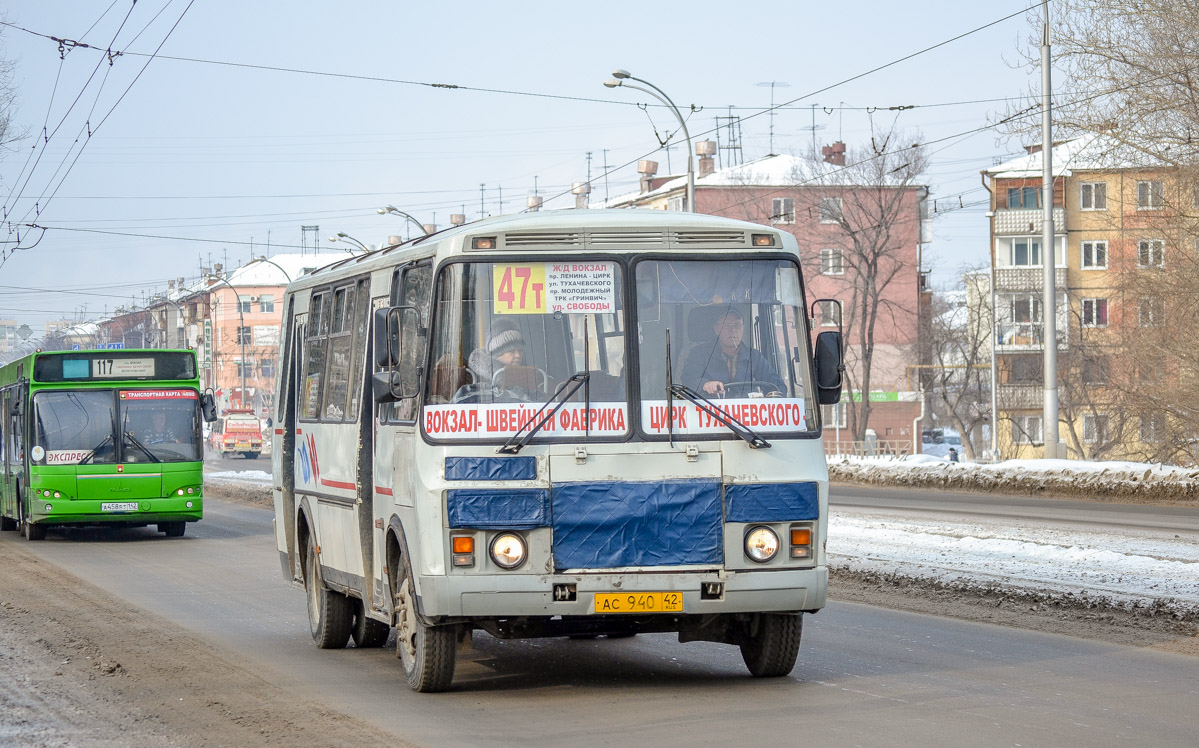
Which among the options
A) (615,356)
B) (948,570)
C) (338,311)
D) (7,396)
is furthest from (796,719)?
(7,396)

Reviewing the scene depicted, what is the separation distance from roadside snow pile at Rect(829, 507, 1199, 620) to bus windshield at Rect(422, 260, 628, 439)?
18.6ft

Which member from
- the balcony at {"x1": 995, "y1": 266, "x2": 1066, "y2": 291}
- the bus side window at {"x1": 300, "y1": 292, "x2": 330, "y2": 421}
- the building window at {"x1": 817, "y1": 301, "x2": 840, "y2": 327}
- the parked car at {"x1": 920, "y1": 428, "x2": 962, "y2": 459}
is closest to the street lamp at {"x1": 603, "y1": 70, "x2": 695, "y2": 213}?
the building window at {"x1": 817, "y1": 301, "x2": 840, "y2": 327}

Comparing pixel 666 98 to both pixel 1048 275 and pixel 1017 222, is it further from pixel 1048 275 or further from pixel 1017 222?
pixel 1017 222

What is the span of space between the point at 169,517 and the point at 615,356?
58.9ft

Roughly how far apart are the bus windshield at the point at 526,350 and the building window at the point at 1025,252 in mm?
68257

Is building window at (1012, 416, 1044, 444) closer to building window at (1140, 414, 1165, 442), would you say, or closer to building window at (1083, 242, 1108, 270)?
building window at (1083, 242, 1108, 270)

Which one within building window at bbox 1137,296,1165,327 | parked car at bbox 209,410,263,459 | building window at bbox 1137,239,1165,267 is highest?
building window at bbox 1137,239,1165,267

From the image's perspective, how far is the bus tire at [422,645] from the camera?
355 inches

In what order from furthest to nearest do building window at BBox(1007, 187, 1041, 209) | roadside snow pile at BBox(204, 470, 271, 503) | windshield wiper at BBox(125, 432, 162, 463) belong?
building window at BBox(1007, 187, 1041, 209) < roadside snow pile at BBox(204, 470, 271, 503) < windshield wiper at BBox(125, 432, 162, 463)

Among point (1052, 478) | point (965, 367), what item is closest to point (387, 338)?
point (1052, 478)

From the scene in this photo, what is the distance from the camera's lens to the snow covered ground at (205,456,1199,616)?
551 inches

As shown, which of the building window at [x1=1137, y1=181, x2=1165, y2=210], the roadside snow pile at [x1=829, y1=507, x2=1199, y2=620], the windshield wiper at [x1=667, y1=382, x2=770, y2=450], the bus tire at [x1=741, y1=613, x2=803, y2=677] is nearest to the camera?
the windshield wiper at [x1=667, y1=382, x2=770, y2=450]

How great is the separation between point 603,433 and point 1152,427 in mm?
29815

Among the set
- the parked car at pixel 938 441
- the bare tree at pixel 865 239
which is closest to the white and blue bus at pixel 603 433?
the bare tree at pixel 865 239
